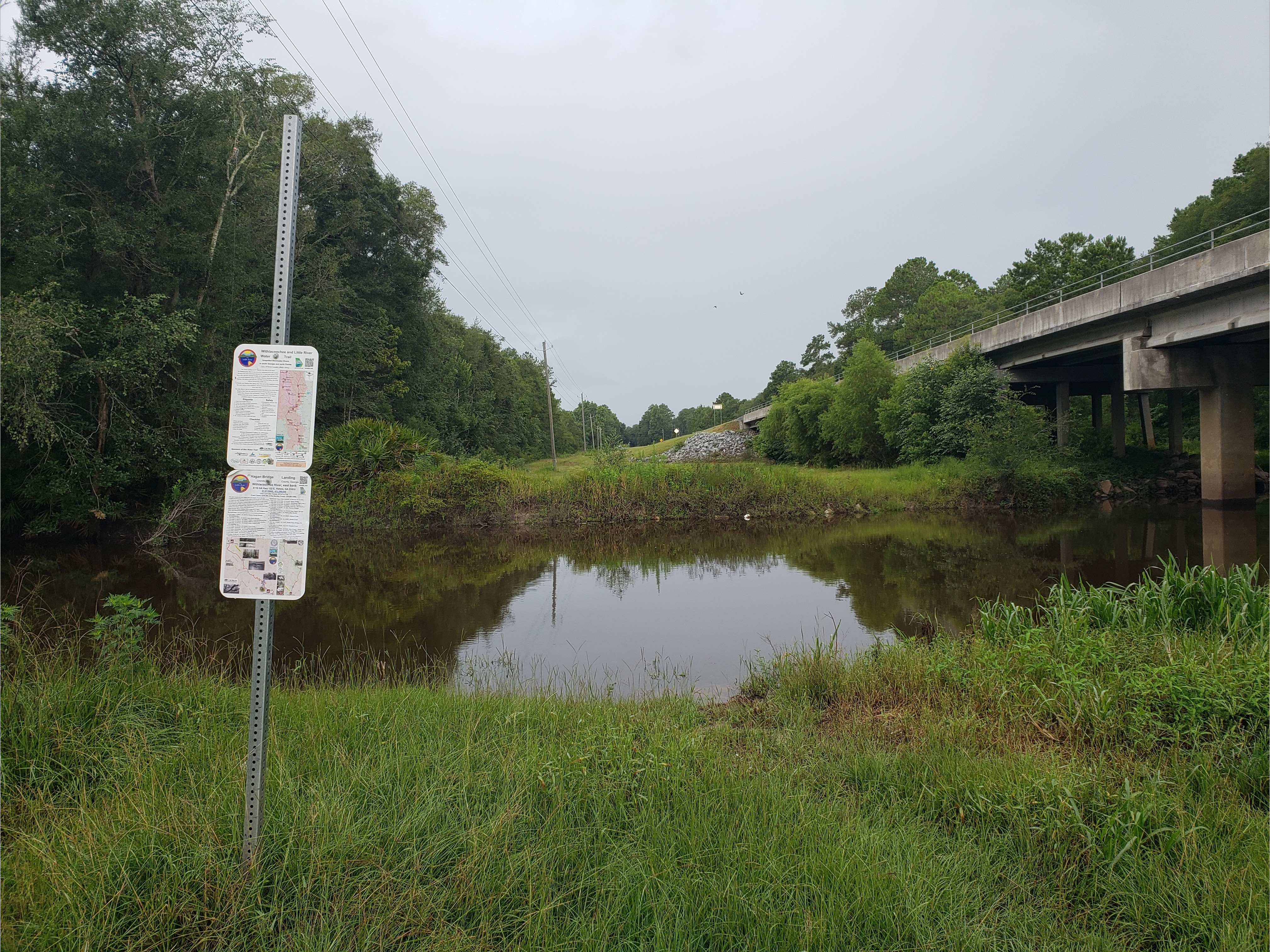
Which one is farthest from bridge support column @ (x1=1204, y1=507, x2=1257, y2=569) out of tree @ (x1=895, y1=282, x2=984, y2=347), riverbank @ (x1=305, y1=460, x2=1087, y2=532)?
tree @ (x1=895, y1=282, x2=984, y2=347)

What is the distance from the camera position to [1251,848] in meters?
Answer: 2.78

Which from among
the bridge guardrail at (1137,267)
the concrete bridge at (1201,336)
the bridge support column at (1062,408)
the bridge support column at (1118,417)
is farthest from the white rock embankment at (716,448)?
the concrete bridge at (1201,336)

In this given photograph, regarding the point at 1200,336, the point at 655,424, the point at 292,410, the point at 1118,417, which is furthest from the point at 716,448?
the point at 655,424

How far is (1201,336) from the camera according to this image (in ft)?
60.6

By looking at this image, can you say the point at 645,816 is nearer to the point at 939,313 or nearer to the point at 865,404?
the point at 865,404

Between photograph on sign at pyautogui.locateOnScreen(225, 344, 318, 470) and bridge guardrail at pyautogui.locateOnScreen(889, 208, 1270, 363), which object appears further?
bridge guardrail at pyautogui.locateOnScreen(889, 208, 1270, 363)

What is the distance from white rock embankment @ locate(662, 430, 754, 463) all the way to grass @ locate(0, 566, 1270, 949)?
126 ft

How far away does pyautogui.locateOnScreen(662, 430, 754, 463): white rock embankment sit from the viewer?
47.8 metres

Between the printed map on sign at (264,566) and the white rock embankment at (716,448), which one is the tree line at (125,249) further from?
the white rock embankment at (716,448)

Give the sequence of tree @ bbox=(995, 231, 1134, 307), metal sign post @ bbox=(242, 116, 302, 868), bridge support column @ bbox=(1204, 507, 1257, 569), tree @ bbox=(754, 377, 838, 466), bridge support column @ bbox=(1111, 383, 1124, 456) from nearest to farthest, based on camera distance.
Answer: metal sign post @ bbox=(242, 116, 302, 868), bridge support column @ bbox=(1204, 507, 1257, 569), bridge support column @ bbox=(1111, 383, 1124, 456), tree @ bbox=(754, 377, 838, 466), tree @ bbox=(995, 231, 1134, 307)

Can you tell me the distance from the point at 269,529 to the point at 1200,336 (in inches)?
901

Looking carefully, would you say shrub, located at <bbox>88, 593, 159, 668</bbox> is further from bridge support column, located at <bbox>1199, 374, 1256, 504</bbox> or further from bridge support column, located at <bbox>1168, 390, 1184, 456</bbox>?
bridge support column, located at <bbox>1168, 390, 1184, 456</bbox>

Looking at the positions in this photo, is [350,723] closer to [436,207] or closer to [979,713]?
[979,713]

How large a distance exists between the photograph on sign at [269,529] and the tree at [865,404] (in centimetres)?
3095
